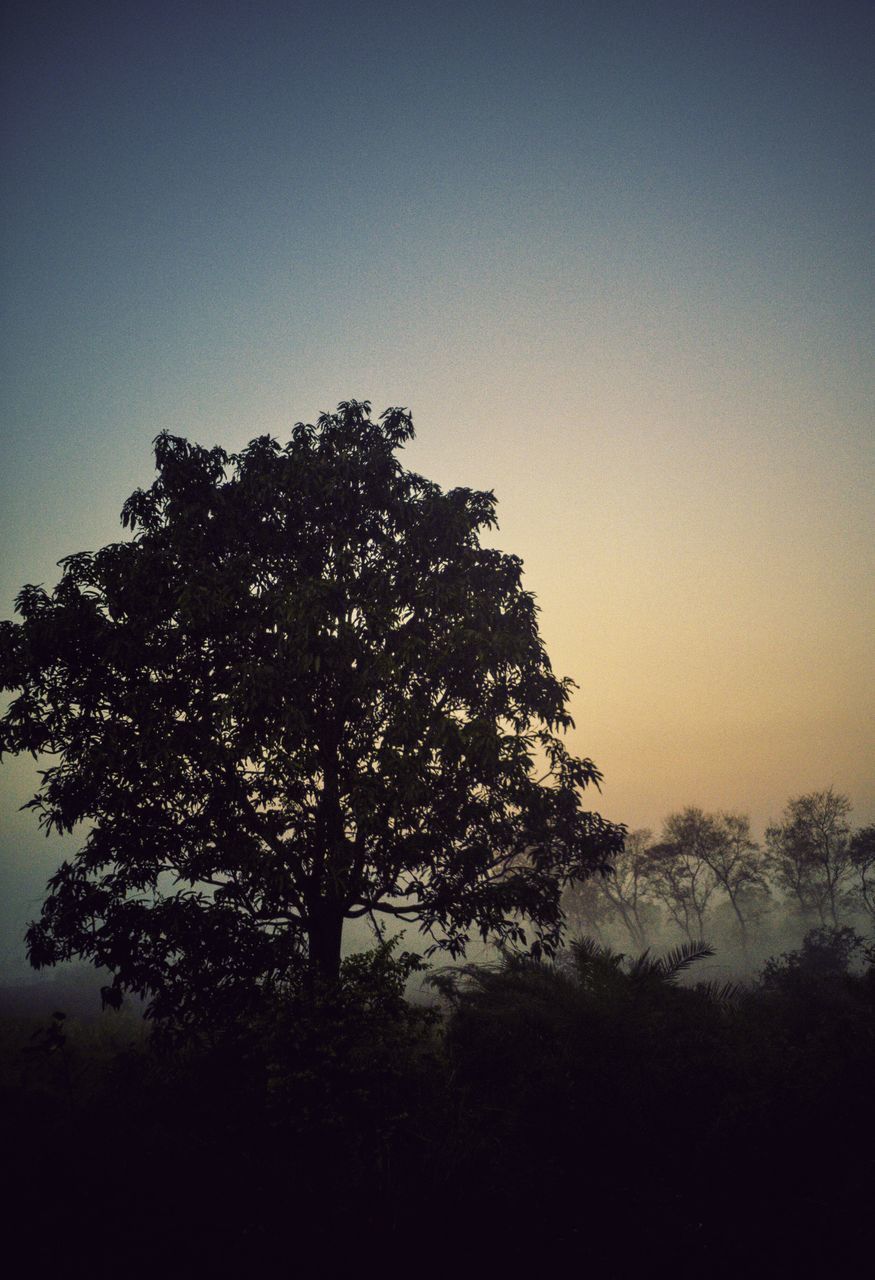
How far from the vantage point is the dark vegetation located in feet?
16.4

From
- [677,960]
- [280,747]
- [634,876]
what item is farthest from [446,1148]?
[634,876]

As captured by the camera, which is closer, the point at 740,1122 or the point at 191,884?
the point at 740,1122

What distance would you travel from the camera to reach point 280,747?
826 cm

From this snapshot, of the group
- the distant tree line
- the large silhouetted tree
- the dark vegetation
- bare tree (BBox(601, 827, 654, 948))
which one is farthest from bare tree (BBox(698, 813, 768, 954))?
the large silhouetted tree

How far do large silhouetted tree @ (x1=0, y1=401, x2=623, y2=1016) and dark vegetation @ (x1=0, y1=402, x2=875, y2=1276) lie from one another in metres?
0.06

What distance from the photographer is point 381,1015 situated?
7.03 m

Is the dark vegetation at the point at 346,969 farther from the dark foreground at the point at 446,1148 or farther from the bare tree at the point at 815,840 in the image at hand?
the bare tree at the point at 815,840

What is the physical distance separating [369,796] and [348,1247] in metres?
4.20

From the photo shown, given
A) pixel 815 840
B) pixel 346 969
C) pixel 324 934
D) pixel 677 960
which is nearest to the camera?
pixel 346 969

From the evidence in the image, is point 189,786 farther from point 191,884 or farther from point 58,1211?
point 58,1211

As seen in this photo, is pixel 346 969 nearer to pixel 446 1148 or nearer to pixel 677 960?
pixel 446 1148

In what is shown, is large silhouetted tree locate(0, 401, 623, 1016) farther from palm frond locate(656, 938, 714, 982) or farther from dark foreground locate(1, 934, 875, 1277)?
palm frond locate(656, 938, 714, 982)

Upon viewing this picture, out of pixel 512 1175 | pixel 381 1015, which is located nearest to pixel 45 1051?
pixel 381 1015

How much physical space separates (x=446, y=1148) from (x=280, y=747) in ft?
16.5
